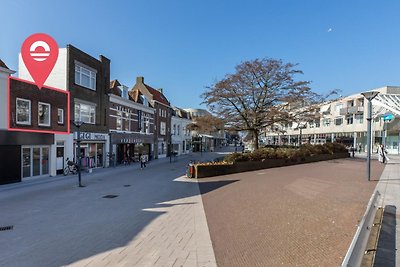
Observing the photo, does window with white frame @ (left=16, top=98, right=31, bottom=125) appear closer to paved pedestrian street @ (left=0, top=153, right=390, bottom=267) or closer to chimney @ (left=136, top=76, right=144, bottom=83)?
paved pedestrian street @ (left=0, top=153, right=390, bottom=267)

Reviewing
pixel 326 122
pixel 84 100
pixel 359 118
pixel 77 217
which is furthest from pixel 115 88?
pixel 326 122

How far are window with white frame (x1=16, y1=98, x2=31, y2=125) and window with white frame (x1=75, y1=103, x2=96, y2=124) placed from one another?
15.0 feet

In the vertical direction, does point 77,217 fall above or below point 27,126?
below

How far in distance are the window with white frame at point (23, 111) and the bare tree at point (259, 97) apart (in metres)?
13.1

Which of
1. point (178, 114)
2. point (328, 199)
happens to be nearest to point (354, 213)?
point (328, 199)

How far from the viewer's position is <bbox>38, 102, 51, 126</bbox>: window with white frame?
637 inches

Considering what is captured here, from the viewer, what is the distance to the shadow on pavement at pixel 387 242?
4246mm

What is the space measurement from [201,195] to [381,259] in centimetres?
683

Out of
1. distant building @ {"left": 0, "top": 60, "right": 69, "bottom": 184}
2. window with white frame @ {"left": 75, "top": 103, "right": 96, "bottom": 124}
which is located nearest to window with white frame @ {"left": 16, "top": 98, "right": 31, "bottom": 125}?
distant building @ {"left": 0, "top": 60, "right": 69, "bottom": 184}

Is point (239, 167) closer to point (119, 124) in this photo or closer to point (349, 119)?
point (119, 124)

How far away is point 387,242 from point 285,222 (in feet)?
6.47

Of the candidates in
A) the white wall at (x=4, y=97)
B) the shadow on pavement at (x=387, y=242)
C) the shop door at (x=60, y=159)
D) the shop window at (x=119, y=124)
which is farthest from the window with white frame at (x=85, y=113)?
the shadow on pavement at (x=387, y=242)

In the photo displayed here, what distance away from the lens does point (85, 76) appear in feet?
68.9

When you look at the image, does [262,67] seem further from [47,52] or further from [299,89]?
[47,52]
